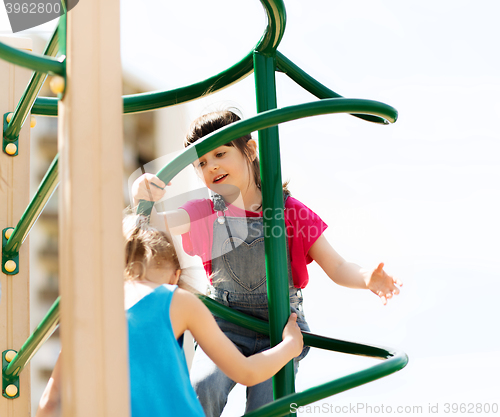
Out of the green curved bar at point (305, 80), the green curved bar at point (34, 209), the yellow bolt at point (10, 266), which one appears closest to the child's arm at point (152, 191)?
the green curved bar at point (34, 209)

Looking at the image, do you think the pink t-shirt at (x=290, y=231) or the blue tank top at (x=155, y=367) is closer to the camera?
the blue tank top at (x=155, y=367)

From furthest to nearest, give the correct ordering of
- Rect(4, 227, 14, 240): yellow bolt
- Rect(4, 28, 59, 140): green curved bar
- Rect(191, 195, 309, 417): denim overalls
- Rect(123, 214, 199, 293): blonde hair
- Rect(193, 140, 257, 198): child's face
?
Rect(4, 227, 14, 240): yellow bolt → Rect(193, 140, 257, 198): child's face → Rect(191, 195, 309, 417): denim overalls → Rect(4, 28, 59, 140): green curved bar → Rect(123, 214, 199, 293): blonde hair

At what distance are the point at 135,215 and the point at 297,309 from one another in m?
0.49

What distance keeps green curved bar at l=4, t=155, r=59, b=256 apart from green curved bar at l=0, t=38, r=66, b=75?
0.21 m

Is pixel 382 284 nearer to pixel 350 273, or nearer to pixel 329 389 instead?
pixel 350 273

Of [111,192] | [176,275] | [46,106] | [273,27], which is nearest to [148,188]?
[176,275]

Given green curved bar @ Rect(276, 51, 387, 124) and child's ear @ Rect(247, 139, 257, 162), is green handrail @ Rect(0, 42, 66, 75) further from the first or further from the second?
child's ear @ Rect(247, 139, 257, 162)

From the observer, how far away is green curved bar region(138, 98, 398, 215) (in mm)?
861

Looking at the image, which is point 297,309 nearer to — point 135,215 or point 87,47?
point 135,215

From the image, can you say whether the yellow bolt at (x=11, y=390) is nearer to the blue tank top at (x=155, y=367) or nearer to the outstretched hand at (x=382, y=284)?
the blue tank top at (x=155, y=367)

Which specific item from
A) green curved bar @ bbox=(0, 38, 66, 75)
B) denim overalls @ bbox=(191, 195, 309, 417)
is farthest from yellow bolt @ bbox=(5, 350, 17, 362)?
green curved bar @ bbox=(0, 38, 66, 75)

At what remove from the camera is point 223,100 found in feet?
4.12

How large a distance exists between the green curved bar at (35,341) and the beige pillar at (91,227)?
0.24 m

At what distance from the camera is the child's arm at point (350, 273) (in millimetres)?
1046
